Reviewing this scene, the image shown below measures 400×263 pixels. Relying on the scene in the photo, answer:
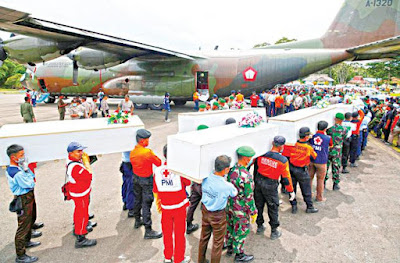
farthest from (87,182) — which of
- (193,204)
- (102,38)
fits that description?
(102,38)

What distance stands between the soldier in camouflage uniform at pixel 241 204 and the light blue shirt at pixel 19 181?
313 centimetres

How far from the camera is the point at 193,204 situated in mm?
4684

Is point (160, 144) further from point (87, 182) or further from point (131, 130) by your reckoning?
point (87, 182)

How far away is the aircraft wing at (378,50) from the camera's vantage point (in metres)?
13.2

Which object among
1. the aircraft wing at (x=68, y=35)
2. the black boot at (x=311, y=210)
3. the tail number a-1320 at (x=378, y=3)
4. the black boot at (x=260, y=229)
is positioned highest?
the tail number a-1320 at (x=378, y=3)

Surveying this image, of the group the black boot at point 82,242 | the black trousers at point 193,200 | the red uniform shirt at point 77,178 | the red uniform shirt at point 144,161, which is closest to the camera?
the red uniform shirt at point 77,178

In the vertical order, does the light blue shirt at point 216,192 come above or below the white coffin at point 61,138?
below

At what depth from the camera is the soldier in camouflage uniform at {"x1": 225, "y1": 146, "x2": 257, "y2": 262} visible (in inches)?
143

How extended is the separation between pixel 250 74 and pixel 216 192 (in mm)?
14684

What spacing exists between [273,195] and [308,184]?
136 cm

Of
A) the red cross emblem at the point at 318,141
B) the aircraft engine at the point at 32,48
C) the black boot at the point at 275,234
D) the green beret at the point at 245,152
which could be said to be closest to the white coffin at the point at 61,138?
the green beret at the point at 245,152

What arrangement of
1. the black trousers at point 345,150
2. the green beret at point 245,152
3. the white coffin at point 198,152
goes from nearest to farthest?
the white coffin at point 198,152 < the green beret at point 245,152 < the black trousers at point 345,150

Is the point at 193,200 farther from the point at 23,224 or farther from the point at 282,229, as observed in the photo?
the point at 23,224

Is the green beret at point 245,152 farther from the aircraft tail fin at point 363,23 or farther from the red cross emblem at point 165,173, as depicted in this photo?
the aircraft tail fin at point 363,23
